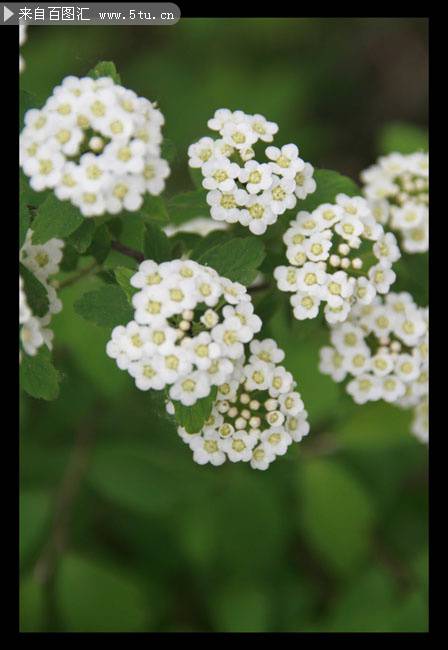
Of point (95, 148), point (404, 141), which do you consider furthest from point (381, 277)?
point (404, 141)

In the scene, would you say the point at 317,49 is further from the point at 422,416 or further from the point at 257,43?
the point at 422,416

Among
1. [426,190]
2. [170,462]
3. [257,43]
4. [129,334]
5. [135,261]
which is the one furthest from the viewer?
[257,43]

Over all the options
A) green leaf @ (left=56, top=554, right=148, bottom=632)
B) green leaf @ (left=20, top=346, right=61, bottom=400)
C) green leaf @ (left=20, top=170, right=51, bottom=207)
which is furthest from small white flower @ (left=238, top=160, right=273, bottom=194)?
green leaf @ (left=56, top=554, right=148, bottom=632)

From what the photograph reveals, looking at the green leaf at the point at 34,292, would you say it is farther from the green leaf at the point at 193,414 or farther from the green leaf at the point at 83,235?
the green leaf at the point at 193,414

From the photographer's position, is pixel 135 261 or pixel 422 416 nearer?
pixel 135 261

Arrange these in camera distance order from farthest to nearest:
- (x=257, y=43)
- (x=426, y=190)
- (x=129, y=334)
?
1. (x=257, y=43)
2. (x=426, y=190)
3. (x=129, y=334)

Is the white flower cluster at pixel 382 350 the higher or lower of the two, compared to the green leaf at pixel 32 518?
higher

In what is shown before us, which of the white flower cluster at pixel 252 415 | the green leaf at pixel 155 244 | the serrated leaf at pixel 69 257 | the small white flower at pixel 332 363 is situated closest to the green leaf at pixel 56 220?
the green leaf at pixel 155 244

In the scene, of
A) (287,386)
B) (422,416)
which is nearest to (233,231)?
(287,386)
